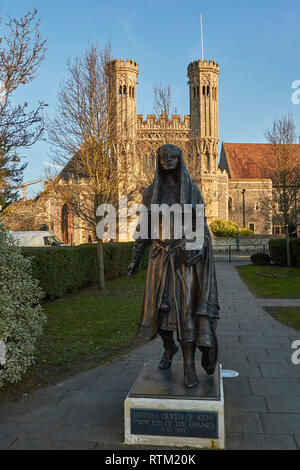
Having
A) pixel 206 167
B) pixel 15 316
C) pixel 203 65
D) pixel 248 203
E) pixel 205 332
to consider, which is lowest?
pixel 15 316

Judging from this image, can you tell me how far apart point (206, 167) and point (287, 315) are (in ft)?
133

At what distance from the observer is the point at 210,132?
47844 millimetres

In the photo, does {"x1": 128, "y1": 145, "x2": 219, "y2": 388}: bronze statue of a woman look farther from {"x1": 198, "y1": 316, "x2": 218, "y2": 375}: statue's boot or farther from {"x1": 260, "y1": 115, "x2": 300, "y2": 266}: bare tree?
{"x1": 260, "y1": 115, "x2": 300, "y2": 266}: bare tree

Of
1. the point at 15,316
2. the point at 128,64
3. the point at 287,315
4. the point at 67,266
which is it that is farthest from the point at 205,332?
the point at 128,64

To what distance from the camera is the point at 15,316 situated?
15.0 feet

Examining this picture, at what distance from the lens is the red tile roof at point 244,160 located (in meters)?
56.2

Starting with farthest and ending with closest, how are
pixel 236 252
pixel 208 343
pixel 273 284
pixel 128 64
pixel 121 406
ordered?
pixel 128 64, pixel 236 252, pixel 273 284, pixel 121 406, pixel 208 343

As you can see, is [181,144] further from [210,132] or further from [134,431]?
[210,132]

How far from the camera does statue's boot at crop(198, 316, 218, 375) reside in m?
3.31

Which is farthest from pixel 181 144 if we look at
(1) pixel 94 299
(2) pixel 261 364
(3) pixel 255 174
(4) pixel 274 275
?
(3) pixel 255 174

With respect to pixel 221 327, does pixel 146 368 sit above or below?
above

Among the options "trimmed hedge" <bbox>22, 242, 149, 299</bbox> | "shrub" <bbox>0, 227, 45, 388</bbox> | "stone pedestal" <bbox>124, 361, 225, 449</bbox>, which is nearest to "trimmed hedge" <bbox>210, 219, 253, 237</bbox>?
"trimmed hedge" <bbox>22, 242, 149, 299</bbox>

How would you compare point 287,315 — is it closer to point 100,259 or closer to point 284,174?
point 100,259

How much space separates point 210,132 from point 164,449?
4768 centimetres
